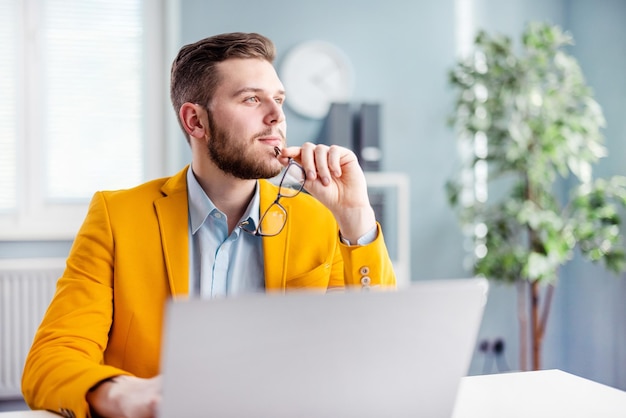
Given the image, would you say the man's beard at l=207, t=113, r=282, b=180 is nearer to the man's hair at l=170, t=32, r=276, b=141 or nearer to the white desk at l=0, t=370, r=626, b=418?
the man's hair at l=170, t=32, r=276, b=141

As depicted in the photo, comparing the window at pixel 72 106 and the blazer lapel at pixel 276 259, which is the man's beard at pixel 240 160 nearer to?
the blazer lapel at pixel 276 259

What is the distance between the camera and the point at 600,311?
3.22 m

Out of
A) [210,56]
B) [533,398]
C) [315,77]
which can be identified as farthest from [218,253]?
[315,77]

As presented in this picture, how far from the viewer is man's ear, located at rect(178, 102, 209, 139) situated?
58.4 inches

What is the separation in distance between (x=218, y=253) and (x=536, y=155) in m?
1.88

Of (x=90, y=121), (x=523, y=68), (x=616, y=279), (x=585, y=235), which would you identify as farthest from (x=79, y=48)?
(x=616, y=279)

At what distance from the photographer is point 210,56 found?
146cm

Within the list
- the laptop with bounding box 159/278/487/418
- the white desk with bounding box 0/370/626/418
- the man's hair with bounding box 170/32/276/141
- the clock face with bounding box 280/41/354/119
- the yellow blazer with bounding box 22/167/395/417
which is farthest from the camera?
the clock face with bounding box 280/41/354/119

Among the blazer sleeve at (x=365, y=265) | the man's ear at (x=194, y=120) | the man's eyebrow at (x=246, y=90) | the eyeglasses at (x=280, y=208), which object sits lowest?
the blazer sleeve at (x=365, y=265)

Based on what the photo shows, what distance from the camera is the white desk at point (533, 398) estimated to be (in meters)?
0.98

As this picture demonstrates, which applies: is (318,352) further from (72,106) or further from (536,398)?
(72,106)

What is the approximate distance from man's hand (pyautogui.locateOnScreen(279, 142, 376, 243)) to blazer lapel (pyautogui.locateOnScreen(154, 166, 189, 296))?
0.77 feet

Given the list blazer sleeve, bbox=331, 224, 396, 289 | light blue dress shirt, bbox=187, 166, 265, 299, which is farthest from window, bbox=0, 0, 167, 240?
blazer sleeve, bbox=331, 224, 396, 289

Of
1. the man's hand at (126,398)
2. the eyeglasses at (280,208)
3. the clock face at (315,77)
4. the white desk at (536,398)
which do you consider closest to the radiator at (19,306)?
the clock face at (315,77)
